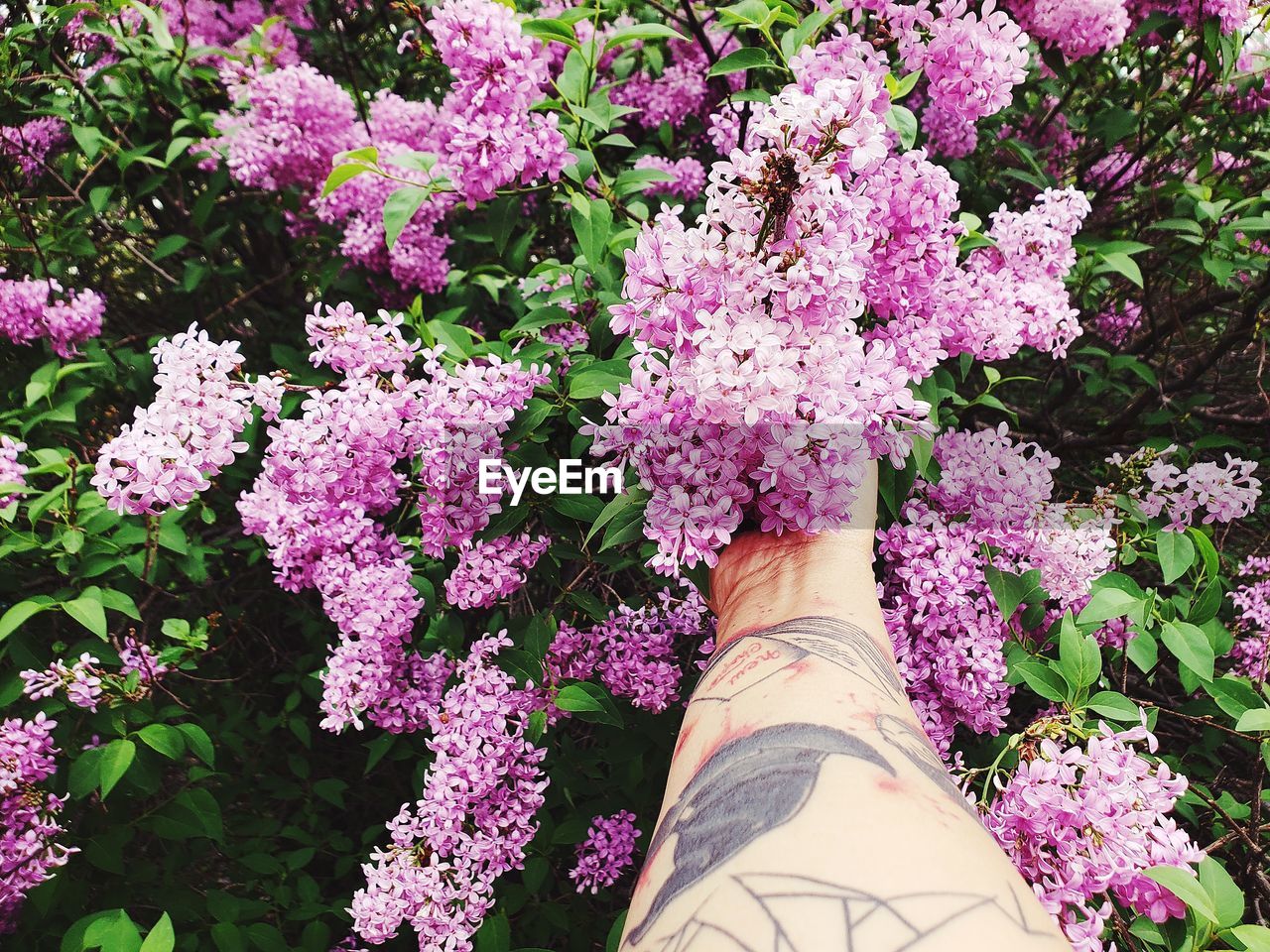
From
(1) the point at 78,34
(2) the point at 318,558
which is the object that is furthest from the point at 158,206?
(2) the point at 318,558

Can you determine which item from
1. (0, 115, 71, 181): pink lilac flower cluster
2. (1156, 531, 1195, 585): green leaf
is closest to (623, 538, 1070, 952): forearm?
(1156, 531, 1195, 585): green leaf

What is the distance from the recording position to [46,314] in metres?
2.67

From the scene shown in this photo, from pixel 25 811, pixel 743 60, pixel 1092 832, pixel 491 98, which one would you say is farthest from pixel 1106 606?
pixel 25 811

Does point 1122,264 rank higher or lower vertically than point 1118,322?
higher

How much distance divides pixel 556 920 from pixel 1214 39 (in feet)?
10.1

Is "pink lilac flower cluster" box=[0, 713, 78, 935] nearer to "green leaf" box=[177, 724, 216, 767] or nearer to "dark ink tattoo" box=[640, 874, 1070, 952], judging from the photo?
"green leaf" box=[177, 724, 216, 767]

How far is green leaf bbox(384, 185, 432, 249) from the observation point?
5.83 ft

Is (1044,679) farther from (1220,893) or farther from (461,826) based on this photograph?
(461,826)

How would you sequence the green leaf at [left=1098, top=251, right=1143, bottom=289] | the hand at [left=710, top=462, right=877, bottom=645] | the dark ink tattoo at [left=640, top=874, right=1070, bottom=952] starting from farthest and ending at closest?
the green leaf at [left=1098, top=251, right=1143, bottom=289] < the hand at [left=710, top=462, right=877, bottom=645] < the dark ink tattoo at [left=640, top=874, right=1070, bottom=952]

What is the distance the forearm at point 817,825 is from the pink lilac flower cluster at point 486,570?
595mm

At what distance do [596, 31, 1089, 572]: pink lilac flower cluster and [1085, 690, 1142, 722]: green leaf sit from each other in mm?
609

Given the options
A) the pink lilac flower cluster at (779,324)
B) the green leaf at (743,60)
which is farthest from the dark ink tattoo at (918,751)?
the green leaf at (743,60)

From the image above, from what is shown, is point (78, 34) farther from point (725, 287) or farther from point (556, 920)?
point (556, 920)

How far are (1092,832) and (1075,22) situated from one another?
2019 millimetres
